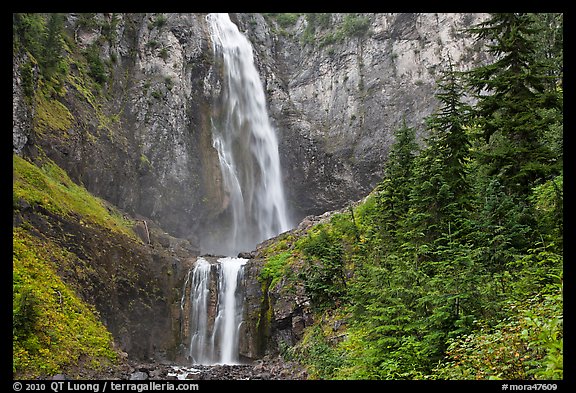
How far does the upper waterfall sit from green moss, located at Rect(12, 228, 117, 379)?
17736 millimetres

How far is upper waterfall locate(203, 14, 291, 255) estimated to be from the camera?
34.6 metres

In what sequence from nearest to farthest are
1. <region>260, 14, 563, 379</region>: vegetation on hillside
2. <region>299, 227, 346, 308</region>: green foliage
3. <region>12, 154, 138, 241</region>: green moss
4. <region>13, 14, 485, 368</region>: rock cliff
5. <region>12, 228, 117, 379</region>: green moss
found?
1. <region>260, 14, 563, 379</region>: vegetation on hillside
2. <region>12, 228, 117, 379</region>: green moss
3. <region>299, 227, 346, 308</region>: green foliage
4. <region>12, 154, 138, 241</region>: green moss
5. <region>13, 14, 485, 368</region>: rock cliff

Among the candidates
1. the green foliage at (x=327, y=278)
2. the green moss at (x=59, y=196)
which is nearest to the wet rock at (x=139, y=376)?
the green foliage at (x=327, y=278)

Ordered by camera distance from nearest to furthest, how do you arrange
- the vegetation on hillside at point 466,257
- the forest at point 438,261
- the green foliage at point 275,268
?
1. the vegetation on hillside at point 466,257
2. the forest at point 438,261
3. the green foliage at point 275,268

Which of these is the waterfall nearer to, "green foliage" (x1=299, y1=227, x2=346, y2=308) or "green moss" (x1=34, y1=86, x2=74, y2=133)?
"green moss" (x1=34, y1=86, x2=74, y2=133)

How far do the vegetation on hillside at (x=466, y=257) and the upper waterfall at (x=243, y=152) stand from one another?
19050mm

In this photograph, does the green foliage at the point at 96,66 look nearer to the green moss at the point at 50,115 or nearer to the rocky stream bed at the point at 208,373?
the green moss at the point at 50,115

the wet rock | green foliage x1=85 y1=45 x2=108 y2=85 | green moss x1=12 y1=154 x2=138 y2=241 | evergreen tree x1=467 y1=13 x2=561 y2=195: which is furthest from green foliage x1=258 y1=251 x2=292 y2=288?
green foliage x1=85 y1=45 x2=108 y2=85

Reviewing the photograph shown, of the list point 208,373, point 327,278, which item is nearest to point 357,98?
point 327,278

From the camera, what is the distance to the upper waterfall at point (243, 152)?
34.6 meters

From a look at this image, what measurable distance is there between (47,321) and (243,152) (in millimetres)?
26517
